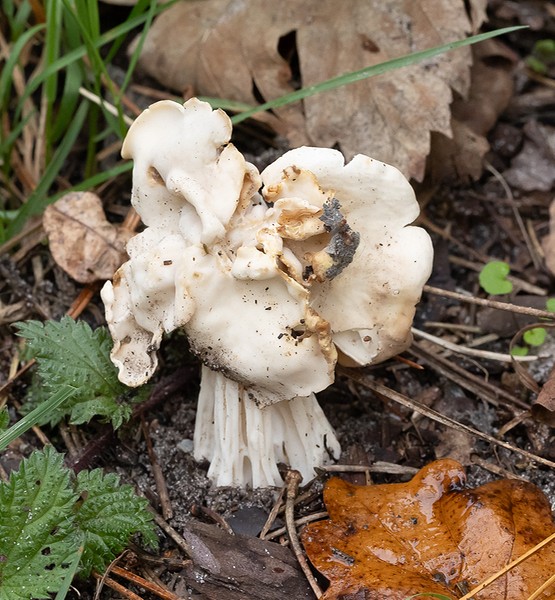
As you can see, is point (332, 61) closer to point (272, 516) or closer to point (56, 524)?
point (272, 516)

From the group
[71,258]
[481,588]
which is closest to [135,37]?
[71,258]

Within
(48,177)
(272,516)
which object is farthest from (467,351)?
(48,177)

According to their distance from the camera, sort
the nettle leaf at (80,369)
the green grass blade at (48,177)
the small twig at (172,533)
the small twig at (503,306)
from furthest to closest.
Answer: the green grass blade at (48,177) → the small twig at (503,306) → the nettle leaf at (80,369) → the small twig at (172,533)

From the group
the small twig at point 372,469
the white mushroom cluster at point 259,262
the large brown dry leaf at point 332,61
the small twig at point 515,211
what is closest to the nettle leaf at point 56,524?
the white mushroom cluster at point 259,262

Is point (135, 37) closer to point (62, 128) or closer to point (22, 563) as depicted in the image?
point (62, 128)

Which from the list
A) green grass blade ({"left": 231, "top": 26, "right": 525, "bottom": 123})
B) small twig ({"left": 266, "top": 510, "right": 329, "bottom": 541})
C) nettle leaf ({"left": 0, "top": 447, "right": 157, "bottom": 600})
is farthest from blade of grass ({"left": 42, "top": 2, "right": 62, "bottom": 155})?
small twig ({"left": 266, "top": 510, "right": 329, "bottom": 541})

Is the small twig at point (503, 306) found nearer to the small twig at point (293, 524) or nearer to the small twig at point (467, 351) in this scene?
the small twig at point (467, 351)
